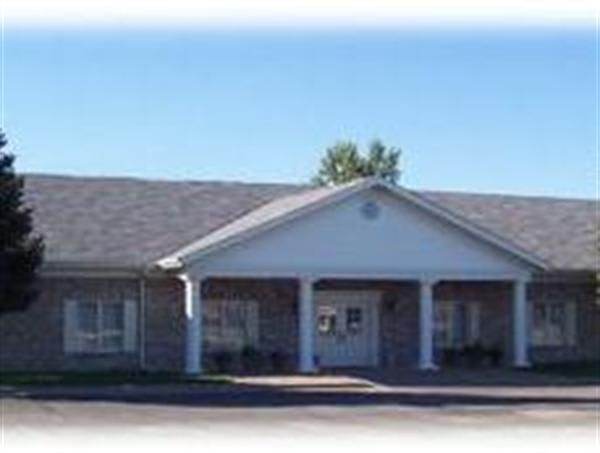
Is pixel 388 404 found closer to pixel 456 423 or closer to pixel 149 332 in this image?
pixel 456 423

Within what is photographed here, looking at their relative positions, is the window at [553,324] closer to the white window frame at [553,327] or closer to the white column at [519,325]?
the white window frame at [553,327]

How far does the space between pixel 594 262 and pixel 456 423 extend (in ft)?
67.5

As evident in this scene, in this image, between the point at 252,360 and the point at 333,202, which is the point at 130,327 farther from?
the point at 333,202

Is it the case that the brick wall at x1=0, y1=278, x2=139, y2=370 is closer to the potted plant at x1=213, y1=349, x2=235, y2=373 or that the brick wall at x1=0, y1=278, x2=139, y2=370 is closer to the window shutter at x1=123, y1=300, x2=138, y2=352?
the window shutter at x1=123, y1=300, x2=138, y2=352

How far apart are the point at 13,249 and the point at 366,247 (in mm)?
9755

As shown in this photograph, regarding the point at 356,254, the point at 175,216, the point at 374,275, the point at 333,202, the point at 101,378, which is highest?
the point at 333,202

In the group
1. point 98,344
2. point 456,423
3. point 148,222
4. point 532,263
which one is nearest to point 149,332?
point 98,344

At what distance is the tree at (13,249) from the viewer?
107ft

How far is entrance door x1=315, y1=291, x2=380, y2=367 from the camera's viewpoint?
137 ft

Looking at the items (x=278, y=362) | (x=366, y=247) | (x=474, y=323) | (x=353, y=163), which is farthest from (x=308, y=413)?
(x=353, y=163)

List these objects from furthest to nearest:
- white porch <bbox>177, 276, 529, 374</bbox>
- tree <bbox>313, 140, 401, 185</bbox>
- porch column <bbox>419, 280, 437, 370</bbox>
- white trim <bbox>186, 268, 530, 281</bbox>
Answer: tree <bbox>313, 140, 401, 185</bbox>, porch column <bbox>419, 280, 437, 370</bbox>, white trim <bbox>186, 268, 530, 281</bbox>, white porch <bbox>177, 276, 529, 374</bbox>

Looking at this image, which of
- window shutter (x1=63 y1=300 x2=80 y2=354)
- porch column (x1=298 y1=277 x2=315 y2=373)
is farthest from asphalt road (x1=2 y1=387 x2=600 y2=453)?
window shutter (x1=63 y1=300 x2=80 y2=354)

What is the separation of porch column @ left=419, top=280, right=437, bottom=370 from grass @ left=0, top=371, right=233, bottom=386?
5.38m

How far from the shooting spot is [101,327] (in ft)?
127
